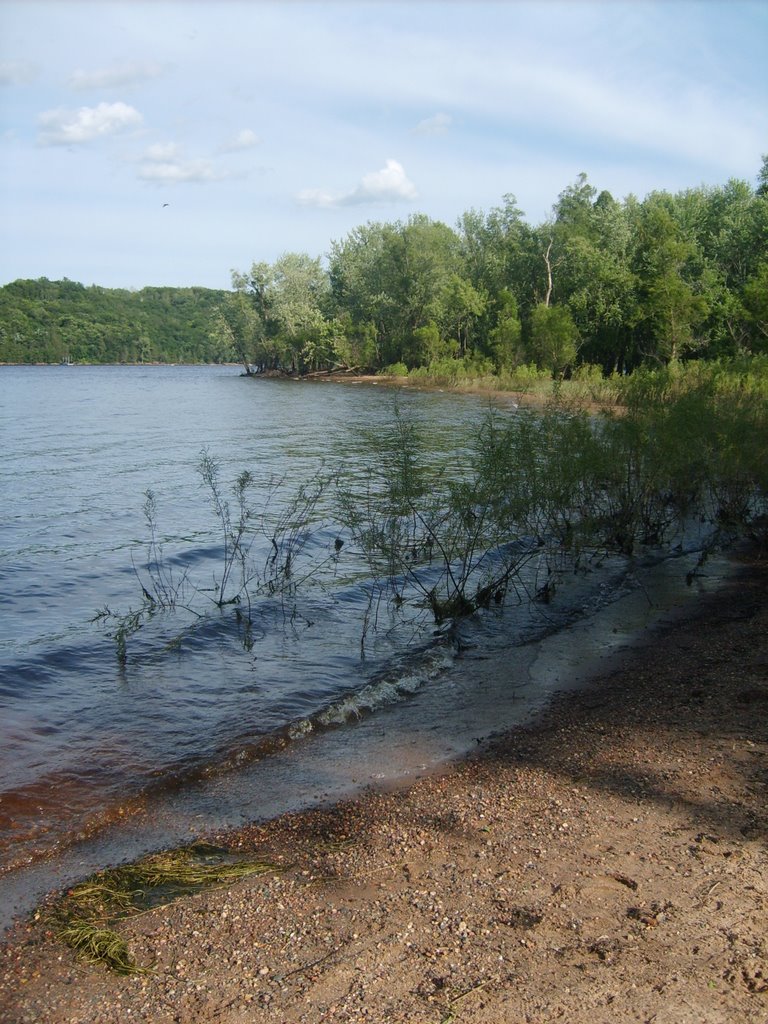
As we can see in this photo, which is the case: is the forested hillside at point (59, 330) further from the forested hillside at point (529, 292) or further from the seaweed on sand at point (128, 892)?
the seaweed on sand at point (128, 892)

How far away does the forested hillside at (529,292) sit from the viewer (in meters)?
59.4

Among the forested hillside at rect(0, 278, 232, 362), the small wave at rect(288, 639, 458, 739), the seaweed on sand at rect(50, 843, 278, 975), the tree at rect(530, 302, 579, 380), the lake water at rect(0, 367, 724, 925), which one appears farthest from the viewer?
the forested hillside at rect(0, 278, 232, 362)

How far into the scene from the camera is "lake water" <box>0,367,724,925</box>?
6.54m

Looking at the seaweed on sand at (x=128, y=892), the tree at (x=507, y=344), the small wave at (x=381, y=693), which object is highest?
the tree at (x=507, y=344)

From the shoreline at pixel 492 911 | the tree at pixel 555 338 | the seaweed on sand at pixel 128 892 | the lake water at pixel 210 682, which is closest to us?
the shoreline at pixel 492 911

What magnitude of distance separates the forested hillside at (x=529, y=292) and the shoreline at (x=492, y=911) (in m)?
46.1

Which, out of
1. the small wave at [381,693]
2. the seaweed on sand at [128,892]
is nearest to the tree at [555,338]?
the small wave at [381,693]

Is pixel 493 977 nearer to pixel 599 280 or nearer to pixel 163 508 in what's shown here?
pixel 163 508

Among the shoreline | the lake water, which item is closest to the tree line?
the lake water

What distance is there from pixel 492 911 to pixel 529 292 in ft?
267

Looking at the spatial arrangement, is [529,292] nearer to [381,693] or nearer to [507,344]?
[507,344]

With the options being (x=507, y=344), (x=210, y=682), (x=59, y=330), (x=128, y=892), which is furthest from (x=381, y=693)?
(x=59, y=330)

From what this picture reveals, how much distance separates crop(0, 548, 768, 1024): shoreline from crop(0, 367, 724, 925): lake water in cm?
86

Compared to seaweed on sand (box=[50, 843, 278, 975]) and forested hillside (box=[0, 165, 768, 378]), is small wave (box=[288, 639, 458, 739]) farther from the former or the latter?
forested hillside (box=[0, 165, 768, 378])
